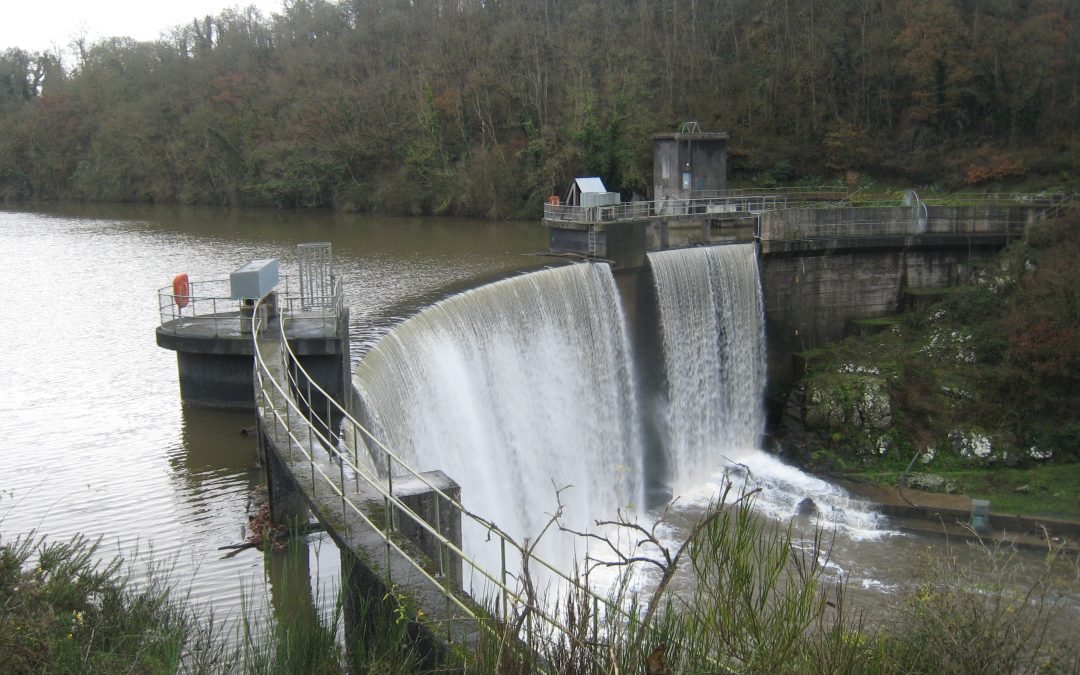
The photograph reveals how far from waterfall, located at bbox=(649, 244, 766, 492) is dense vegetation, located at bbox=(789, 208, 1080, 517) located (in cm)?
160

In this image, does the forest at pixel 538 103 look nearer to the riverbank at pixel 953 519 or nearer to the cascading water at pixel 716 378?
A: the cascading water at pixel 716 378

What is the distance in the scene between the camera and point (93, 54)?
6781 cm

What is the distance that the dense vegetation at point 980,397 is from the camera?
71.0ft

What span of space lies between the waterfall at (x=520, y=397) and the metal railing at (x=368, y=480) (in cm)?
118

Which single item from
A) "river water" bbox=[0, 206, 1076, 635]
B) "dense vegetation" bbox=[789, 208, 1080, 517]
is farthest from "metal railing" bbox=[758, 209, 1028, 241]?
"river water" bbox=[0, 206, 1076, 635]

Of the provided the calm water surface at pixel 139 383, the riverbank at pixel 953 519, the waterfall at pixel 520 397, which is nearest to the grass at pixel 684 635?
the calm water surface at pixel 139 383

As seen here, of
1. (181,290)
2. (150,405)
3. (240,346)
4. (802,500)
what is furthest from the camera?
(802,500)

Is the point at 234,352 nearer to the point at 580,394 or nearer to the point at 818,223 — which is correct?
the point at 580,394

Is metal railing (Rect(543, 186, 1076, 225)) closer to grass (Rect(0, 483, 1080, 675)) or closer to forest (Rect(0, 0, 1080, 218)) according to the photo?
forest (Rect(0, 0, 1080, 218))

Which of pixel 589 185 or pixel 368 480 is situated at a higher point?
pixel 589 185

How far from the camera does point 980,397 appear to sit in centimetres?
2297

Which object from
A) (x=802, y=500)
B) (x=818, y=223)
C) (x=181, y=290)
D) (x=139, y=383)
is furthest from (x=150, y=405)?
(x=818, y=223)

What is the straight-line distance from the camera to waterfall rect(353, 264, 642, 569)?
14422 mm

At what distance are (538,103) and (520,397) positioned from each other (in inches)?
1198
